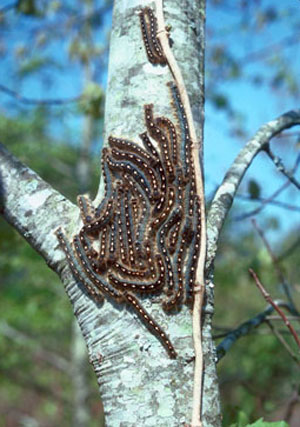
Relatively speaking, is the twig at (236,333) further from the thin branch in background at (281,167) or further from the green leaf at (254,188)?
the green leaf at (254,188)

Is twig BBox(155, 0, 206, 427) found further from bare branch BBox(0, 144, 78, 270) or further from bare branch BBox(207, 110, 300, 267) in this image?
bare branch BBox(0, 144, 78, 270)

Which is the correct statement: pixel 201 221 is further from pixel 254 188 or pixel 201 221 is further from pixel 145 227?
pixel 254 188

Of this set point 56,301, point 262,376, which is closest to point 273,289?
point 262,376

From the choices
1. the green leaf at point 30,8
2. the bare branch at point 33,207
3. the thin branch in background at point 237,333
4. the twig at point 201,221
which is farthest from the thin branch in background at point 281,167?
the green leaf at point 30,8

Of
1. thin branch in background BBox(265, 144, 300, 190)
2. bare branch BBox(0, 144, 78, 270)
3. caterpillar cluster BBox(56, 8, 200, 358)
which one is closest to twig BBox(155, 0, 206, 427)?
caterpillar cluster BBox(56, 8, 200, 358)

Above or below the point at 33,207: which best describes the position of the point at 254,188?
below

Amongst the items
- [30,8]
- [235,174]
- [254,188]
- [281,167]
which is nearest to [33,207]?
[235,174]
